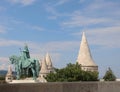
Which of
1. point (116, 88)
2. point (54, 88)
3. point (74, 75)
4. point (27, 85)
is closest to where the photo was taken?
point (27, 85)

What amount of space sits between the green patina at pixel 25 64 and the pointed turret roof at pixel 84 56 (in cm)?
3314

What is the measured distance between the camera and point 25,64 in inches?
1581

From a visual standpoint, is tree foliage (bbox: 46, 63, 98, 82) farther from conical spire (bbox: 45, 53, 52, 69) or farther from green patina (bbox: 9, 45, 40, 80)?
conical spire (bbox: 45, 53, 52, 69)

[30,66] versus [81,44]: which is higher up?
[81,44]

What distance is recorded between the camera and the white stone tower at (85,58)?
73.4m

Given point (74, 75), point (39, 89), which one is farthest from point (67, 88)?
point (74, 75)

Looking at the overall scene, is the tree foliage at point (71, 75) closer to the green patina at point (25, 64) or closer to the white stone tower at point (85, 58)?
the green patina at point (25, 64)

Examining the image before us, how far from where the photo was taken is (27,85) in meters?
7.40

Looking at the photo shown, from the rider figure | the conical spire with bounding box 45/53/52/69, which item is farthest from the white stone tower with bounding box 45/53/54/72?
the rider figure

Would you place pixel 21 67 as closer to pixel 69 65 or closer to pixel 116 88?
pixel 69 65

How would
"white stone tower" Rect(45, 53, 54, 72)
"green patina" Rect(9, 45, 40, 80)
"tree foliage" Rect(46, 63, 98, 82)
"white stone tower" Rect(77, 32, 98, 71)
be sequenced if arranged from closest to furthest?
"green patina" Rect(9, 45, 40, 80) → "tree foliage" Rect(46, 63, 98, 82) → "white stone tower" Rect(77, 32, 98, 71) → "white stone tower" Rect(45, 53, 54, 72)

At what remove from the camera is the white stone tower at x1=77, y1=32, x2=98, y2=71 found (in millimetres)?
73438

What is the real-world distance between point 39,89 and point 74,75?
153 feet

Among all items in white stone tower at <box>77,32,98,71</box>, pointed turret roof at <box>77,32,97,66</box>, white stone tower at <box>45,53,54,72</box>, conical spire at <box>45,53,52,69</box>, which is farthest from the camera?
conical spire at <box>45,53,52,69</box>
